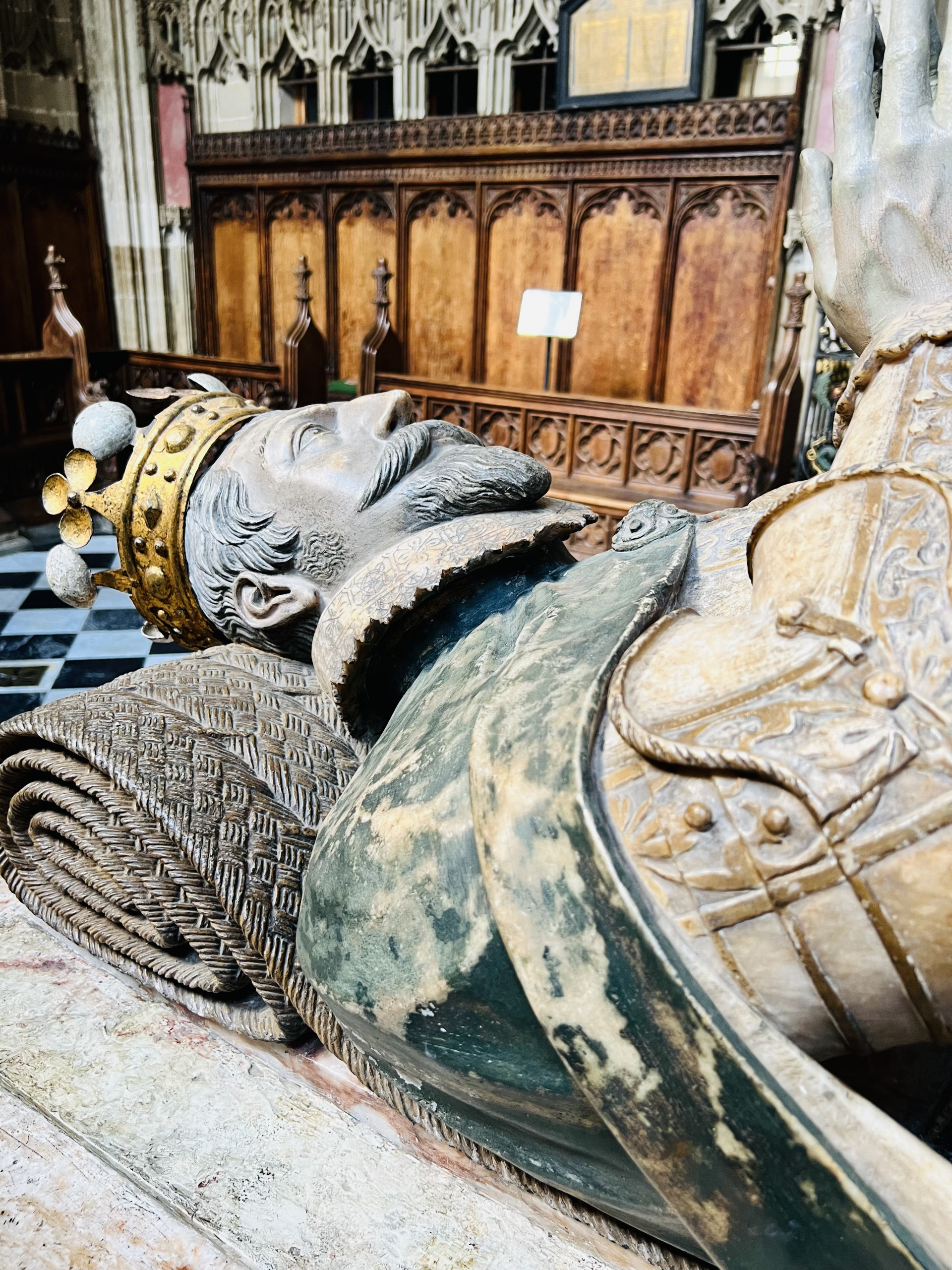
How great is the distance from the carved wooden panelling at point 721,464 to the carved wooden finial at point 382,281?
2394mm

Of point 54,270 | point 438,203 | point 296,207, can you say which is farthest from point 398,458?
point 296,207

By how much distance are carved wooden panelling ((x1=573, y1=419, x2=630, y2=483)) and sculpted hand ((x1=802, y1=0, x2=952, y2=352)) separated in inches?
150

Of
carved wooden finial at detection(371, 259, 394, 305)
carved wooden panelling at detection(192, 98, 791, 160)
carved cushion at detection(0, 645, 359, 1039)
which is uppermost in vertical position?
carved wooden panelling at detection(192, 98, 791, 160)

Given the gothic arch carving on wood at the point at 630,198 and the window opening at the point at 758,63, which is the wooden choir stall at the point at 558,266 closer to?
the gothic arch carving on wood at the point at 630,198

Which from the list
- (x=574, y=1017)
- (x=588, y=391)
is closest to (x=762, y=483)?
(x=588, y=391)

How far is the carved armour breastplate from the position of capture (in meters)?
0.61

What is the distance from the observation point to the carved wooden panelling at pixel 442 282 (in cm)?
655

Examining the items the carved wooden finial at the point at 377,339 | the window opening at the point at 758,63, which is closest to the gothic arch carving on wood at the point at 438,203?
the carved wooden finial at the point at 377,339

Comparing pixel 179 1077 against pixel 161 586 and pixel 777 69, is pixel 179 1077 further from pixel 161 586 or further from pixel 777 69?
pixel 777 69

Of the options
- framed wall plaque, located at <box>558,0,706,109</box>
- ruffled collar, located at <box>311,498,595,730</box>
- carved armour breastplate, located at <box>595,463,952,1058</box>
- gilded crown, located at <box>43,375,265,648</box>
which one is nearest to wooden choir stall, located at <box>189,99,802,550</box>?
framed wall plaque, located at <box>558,0,706,109</box>

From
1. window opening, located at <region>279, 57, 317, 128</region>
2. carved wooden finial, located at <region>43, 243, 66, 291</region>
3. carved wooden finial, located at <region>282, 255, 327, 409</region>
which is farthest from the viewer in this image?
window opening, located at <region>279, 57, 317, 128</region>

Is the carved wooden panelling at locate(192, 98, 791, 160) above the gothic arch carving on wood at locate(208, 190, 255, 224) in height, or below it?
above

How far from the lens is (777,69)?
5.61 metres

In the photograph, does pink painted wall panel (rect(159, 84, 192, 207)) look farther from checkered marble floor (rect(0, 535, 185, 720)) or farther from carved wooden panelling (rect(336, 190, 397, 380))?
checkered marble floor (rect(0, 535, 185, 720))
